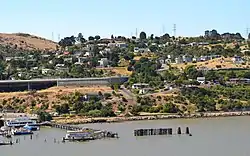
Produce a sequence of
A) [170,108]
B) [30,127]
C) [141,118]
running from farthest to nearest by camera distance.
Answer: [170,108], [141,118], [30,127]

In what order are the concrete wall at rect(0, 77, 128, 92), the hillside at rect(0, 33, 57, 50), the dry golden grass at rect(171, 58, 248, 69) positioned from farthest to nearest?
1. the hillside at rect(0, 33, 57, 50)
2. the dry golden grass at rect(171, 58, 248, 69)
3. the concrete wall at rect(0, 77, 128, 92)

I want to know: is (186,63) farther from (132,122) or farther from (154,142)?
(154,142)

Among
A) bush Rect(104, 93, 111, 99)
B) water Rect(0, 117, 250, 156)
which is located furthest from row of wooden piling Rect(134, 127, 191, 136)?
bush Rect(104, 93, 111, 99)

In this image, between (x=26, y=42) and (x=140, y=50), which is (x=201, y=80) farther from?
(x=26, y=42)

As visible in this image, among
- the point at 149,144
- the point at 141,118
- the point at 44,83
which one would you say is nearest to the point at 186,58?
the point at 44,83

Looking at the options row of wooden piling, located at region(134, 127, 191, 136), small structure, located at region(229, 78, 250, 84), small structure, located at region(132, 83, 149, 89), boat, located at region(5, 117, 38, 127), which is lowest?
row of wooden piling, located at region(134, 127, 191, 136)

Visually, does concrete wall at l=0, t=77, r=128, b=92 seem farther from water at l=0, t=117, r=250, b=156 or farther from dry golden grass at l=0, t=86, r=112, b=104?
water at l=0, t=117, r=250, b=156
